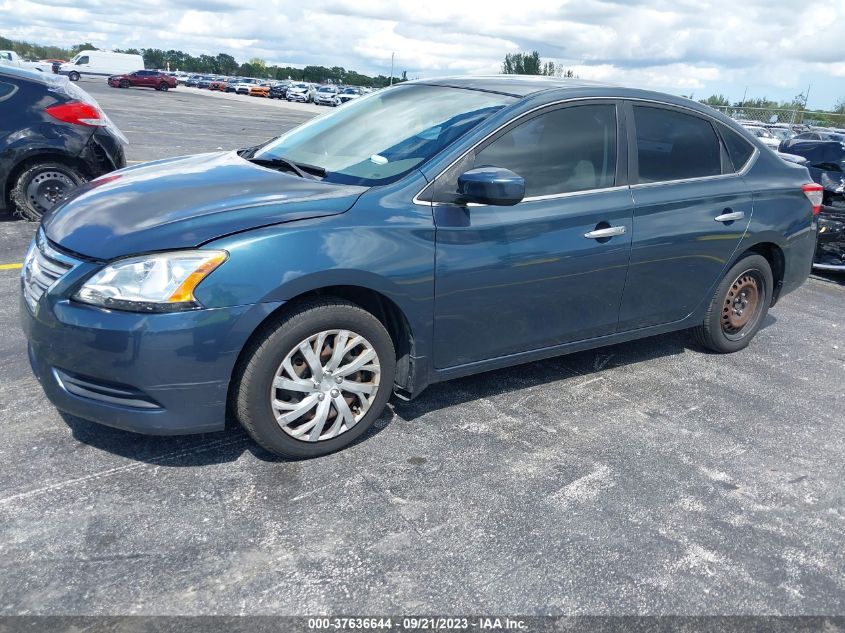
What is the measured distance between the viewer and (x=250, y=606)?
2.47 metres

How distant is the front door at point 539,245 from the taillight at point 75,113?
17.5 ft

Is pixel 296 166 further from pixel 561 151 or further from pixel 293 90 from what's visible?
pixel 293 90

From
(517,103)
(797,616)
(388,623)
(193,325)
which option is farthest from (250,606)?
(517,103)

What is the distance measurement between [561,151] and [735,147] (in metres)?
1.54

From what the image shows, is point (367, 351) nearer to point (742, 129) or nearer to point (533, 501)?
point (533, 501)

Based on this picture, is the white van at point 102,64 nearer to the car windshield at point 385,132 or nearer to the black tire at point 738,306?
the car windshield at point 385,132

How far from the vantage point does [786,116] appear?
30.6 metres

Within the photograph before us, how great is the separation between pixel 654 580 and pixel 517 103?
2.37 m

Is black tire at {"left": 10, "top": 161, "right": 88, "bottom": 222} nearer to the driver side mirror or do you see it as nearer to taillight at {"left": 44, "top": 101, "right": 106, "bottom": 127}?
taillight at {"left": 44, "top": 101, "right": 106, "bottom": 127}

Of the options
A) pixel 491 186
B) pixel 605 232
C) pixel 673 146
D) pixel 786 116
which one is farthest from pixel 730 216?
pixel 786 116

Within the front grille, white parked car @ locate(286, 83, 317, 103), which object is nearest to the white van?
white parked car @ locate(286, 83, 317, 103)

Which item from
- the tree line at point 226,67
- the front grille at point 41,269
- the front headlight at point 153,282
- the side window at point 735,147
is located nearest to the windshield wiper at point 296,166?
the front headlight at point 153,282

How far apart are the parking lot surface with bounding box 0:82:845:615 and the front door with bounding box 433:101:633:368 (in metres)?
0.48

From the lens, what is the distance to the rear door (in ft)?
13.9
